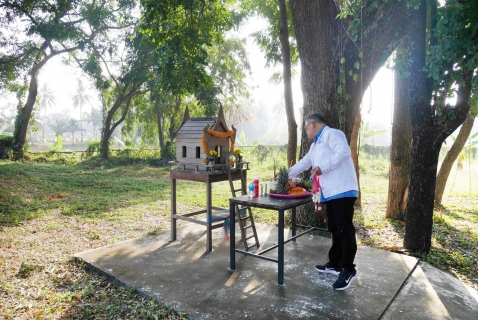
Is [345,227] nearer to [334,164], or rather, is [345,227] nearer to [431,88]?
[334,164]

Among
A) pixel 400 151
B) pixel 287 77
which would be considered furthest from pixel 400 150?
pixel 287 77

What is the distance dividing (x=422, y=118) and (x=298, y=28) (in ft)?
8.19

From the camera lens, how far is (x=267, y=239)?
Answer: 5.46 metres

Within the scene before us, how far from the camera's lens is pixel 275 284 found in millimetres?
3811

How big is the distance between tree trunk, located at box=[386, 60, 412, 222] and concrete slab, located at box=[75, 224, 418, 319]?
8.85 ft

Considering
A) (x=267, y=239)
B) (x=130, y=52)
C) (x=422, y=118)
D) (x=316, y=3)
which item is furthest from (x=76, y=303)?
(x=130, y=52)

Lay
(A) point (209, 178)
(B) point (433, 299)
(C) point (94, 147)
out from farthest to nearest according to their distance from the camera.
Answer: (C) point (94, 147) → (A) point (209, 178) → (B) point (433, 299)

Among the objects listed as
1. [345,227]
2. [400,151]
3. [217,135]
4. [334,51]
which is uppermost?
[334,51]

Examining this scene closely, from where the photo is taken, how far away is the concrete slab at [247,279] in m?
3.28

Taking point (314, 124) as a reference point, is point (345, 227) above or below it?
below

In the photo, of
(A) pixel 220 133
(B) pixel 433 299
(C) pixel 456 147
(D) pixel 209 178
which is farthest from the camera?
(C) pixel 456 147

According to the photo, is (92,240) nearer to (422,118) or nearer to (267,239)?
(267,239)

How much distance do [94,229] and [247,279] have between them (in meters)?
3.75

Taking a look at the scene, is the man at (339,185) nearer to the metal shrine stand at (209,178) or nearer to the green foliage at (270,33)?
the metal shrine stand at (209,178)
